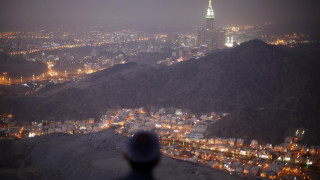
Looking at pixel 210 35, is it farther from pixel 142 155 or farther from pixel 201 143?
pixel 142 155

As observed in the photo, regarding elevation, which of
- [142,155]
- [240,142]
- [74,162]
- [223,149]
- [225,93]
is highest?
[142,155]

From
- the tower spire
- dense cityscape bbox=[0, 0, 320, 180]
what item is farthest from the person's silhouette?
the tower spire

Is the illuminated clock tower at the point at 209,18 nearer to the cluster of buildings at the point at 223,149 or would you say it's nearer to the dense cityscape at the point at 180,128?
the dense cityscape at the point at 180,128

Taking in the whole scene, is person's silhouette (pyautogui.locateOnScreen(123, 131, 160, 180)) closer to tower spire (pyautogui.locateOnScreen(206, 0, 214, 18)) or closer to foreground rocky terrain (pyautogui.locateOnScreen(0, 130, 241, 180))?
foreground rocky terrain (pyautogui.locateOnScreen(0, 130, 241, 180))

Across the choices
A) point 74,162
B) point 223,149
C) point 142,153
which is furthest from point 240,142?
point 142,153

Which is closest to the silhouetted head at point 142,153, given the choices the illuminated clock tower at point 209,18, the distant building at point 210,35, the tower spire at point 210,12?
the distant building at point 210,35

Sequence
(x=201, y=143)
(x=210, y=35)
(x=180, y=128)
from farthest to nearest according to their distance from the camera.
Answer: (x=210, y=35) < (x=180, y=128) < (x=201, y=143)
